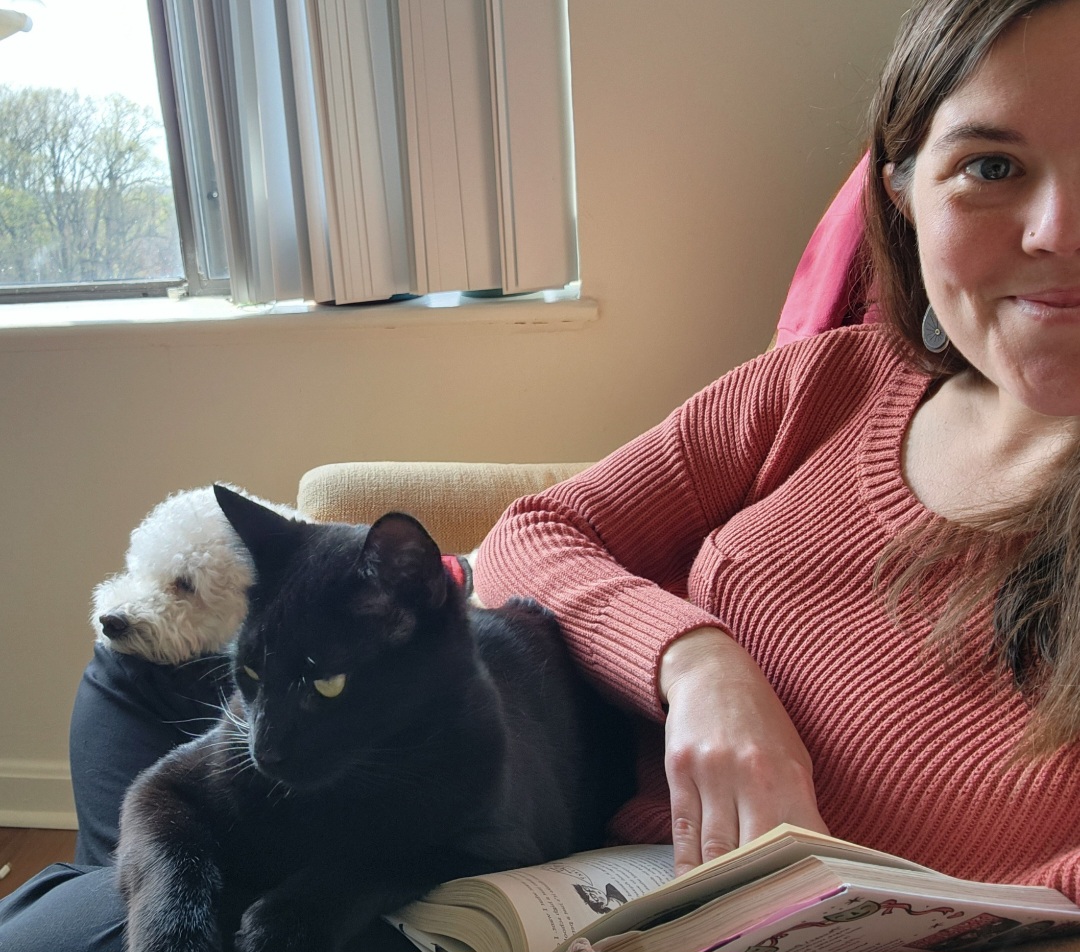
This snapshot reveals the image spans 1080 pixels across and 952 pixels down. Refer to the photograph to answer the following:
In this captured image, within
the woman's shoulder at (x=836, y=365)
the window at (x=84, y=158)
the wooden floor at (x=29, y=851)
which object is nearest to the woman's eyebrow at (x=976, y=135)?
the woman's shoulder at (x=836, y=365)

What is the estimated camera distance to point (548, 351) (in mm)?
1658

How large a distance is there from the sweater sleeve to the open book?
34 cm

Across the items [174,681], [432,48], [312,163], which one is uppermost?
[432,48]

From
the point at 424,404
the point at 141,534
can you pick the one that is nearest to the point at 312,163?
the point at 424,404

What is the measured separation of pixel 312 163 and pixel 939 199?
1.13 meters

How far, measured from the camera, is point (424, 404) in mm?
1698

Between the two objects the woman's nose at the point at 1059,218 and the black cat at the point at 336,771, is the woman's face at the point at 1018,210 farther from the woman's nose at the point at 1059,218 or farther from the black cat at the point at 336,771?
the black cat at the point at 336,771

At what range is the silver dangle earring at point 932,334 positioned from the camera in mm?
894

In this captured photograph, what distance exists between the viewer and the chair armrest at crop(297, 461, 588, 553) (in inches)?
49.9

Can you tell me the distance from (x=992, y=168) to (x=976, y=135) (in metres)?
0.03

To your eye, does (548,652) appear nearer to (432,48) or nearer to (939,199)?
(939,199)

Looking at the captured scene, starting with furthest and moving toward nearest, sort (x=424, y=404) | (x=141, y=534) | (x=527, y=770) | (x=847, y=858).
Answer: (x=424, y=404)
(x=141, y=534)
(x=527, y=770)
(x=847, y=858)

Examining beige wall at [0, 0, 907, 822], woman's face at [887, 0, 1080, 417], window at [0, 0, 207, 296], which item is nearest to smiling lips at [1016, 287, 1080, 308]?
woman's face at [887, 0, 1080, 417]

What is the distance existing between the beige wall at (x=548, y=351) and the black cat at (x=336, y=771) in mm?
990
